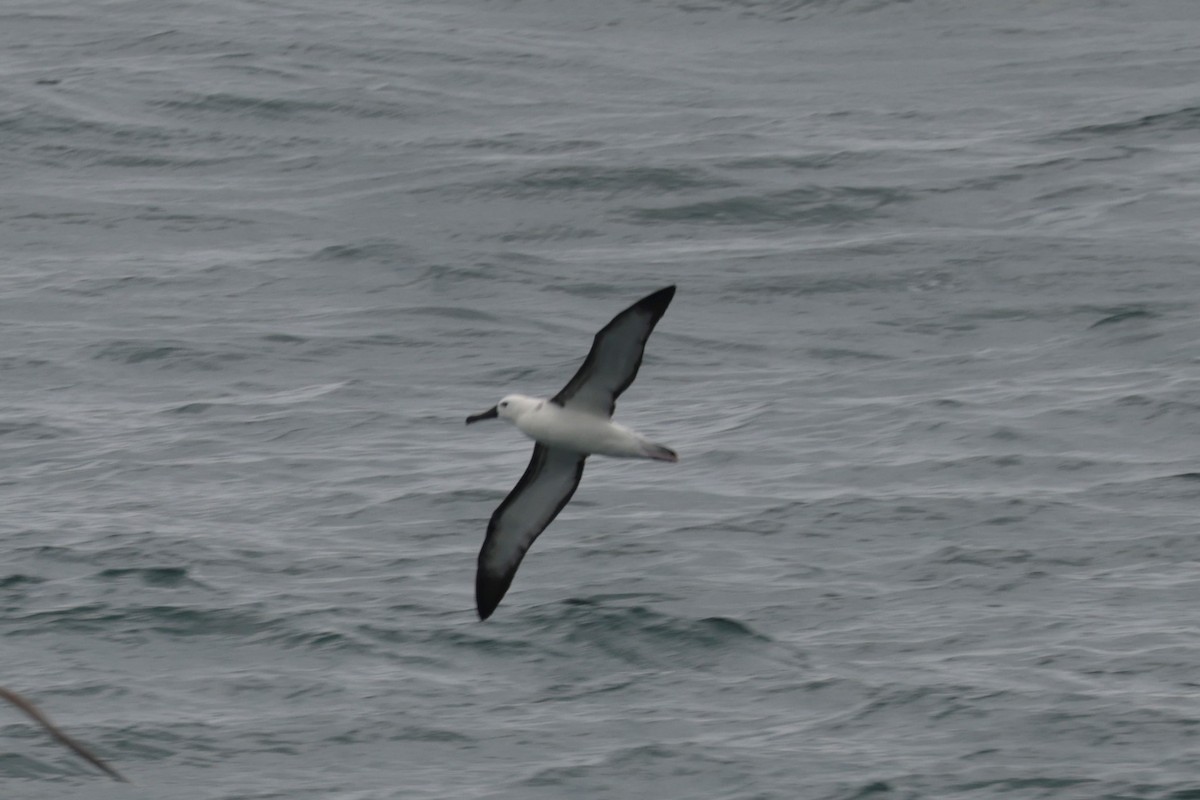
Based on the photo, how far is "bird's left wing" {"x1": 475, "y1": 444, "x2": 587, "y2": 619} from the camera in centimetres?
1622

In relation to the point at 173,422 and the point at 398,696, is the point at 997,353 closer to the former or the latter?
the point at 173,422

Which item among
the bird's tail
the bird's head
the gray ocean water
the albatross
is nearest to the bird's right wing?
the albatross

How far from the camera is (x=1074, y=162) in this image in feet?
98.4

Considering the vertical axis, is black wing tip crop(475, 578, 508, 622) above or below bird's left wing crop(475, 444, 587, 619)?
below

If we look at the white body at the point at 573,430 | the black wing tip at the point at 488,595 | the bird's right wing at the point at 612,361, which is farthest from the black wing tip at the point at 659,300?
the black wing tip at the point at 488,595

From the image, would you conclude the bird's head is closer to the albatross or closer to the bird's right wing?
the albatross

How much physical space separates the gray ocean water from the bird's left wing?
59 cm

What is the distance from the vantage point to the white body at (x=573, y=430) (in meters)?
15.0

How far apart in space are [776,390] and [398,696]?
733 cm

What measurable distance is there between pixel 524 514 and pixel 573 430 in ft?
4.85

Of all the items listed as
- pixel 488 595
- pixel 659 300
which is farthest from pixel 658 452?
pixel 488 595

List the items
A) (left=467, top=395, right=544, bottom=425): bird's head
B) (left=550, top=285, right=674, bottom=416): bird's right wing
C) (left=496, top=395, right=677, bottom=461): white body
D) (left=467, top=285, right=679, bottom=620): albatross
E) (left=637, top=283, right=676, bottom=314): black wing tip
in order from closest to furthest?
(left=637, top=283, right=676, bottom=314): black wing tip
(left=550, top=285, right=674, bottom=416): bird's right wing
(left=467, top=285, right=679, bottom=620): albatross
(left=496, top=395, right=677, bottom=461): white body
(left=467, top=395, right=544, bottom=425): bird's head

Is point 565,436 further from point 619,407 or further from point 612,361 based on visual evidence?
point 619,407

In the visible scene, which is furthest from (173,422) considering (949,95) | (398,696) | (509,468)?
(949,95)
